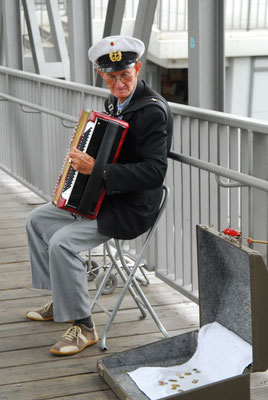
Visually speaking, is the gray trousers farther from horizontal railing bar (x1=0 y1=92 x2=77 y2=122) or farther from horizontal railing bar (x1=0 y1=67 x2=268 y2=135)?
horizontal railing bar (x1=0 y1=92 x2=77 y2=122)

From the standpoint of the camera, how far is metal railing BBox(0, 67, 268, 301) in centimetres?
321

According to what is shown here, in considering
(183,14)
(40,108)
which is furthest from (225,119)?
(183,14)

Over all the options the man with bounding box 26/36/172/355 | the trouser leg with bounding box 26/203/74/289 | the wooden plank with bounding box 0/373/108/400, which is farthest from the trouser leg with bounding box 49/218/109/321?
the wooden plank with bounding box 0/373/108/400

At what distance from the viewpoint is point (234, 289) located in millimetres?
2969

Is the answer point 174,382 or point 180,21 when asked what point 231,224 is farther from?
point 180,21

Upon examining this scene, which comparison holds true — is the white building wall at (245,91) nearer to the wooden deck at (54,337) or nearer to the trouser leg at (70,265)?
the wooden deck at (54,337)

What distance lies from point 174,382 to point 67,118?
2.56 metres

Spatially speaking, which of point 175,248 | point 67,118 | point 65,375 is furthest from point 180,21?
point 65,375

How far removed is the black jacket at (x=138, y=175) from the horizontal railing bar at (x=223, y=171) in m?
0.19

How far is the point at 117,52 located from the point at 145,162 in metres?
0.51

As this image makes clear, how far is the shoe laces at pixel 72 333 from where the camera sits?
3.49 metres

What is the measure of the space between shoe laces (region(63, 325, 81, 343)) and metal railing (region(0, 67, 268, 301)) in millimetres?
697

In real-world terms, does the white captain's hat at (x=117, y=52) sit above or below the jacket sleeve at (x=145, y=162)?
above

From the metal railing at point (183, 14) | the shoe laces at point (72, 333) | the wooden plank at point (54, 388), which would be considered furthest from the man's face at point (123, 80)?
the metal railing at point (183, 14)
